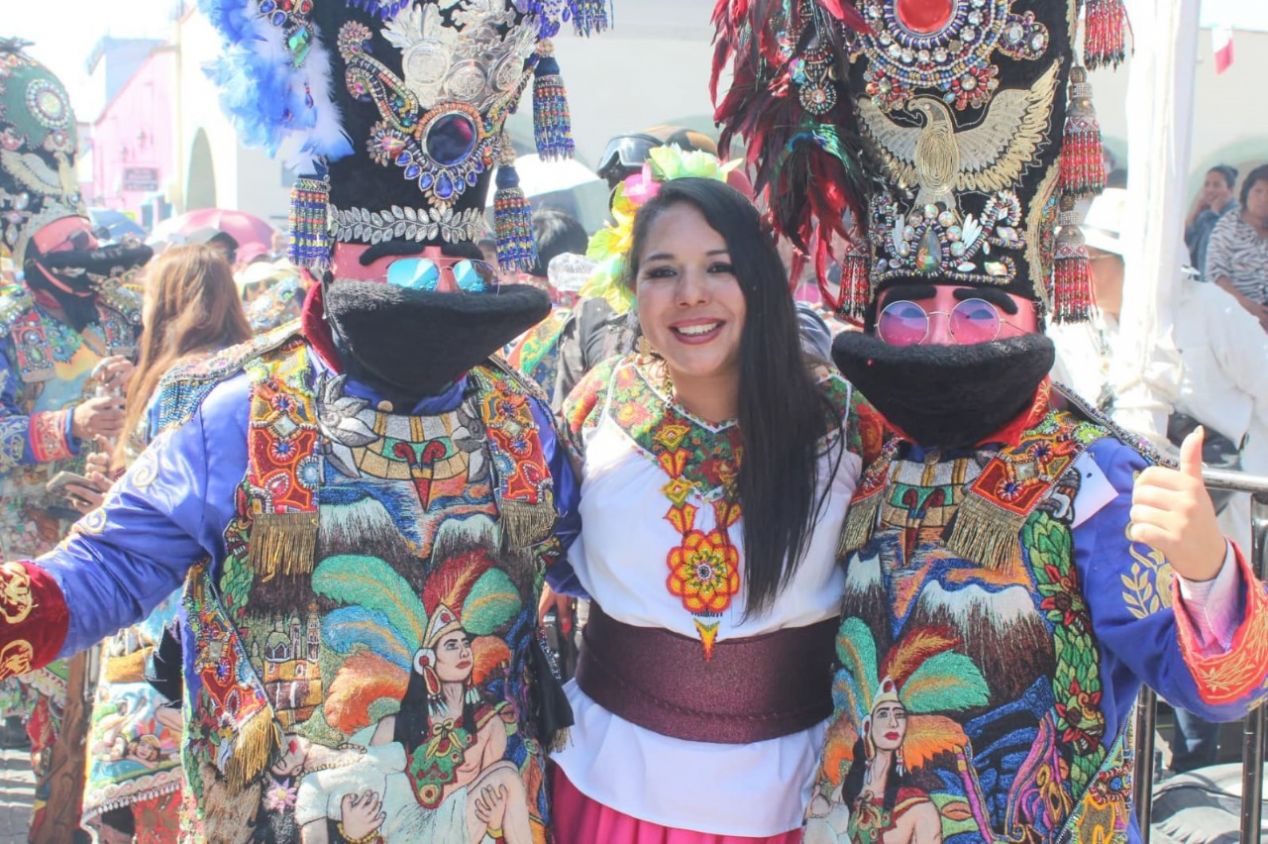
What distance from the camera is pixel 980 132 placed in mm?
2367

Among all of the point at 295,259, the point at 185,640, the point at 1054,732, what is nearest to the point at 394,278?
the point at 295,259

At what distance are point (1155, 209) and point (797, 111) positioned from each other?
2628 millimetres

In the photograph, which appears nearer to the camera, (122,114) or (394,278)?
(394,278)

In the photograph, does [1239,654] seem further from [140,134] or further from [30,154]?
[140,134]

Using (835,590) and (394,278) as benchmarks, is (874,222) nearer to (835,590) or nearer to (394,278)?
(835,590)

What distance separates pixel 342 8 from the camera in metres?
2.35

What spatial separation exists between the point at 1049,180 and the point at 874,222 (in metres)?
0.33

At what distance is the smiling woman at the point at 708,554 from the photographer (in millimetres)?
2520

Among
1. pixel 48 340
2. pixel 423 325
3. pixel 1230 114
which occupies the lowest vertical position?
pixel 48 340

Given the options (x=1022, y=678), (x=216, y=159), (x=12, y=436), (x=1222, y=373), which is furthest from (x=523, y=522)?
(x=216, y=159)

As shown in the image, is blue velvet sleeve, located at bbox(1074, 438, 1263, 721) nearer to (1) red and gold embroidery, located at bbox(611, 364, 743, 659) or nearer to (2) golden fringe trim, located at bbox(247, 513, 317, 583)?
(1) red and gold embroidery, located at bbox(611, 364, 743, 659)

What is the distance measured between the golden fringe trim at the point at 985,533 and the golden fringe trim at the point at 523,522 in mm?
763

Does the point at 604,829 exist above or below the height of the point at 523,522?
below

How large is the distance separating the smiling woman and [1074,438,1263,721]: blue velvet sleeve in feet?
1.77
